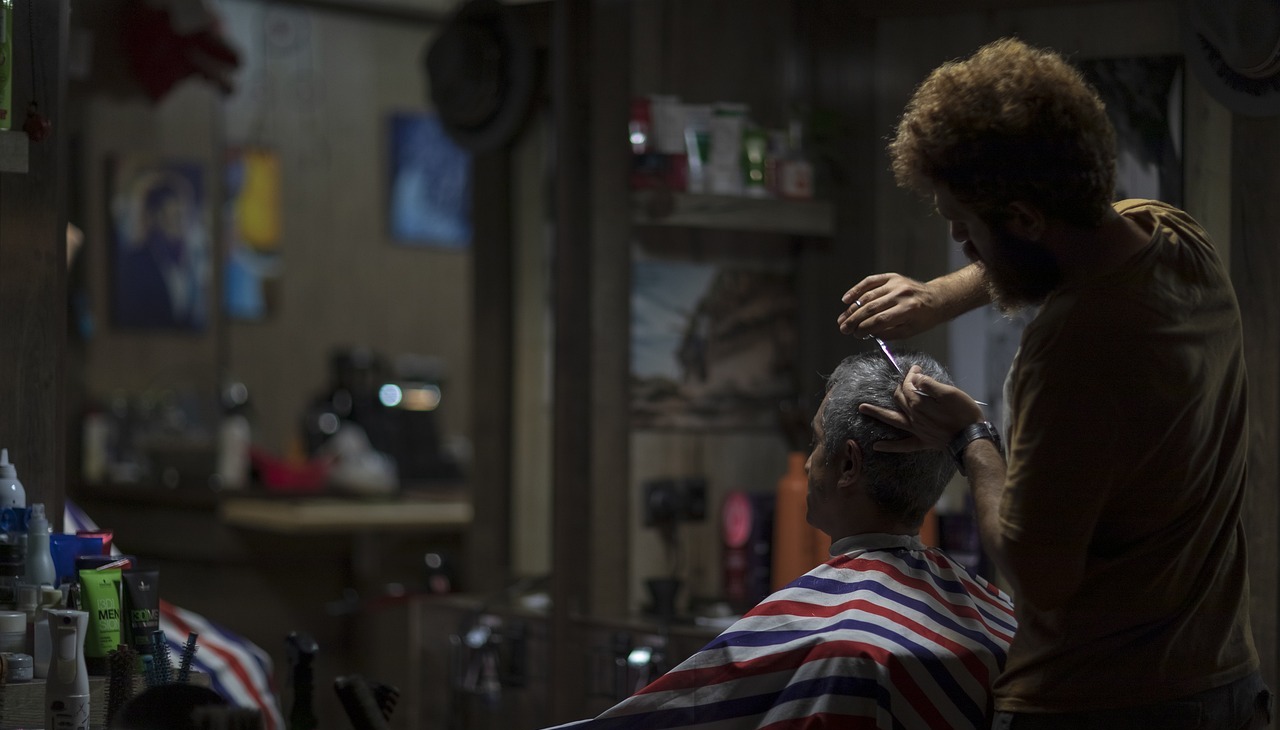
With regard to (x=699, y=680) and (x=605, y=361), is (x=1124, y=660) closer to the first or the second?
(x=699, y=680)

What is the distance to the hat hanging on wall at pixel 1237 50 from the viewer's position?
240 centimetres

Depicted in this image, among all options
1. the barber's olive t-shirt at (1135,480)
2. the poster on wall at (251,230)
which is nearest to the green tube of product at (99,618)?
the barber's olive t-shirt at (1135,480)

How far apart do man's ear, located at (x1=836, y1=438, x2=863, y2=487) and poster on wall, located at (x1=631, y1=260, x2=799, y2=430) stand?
1.24 meters

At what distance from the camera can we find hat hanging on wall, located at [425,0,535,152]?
12.4 ft

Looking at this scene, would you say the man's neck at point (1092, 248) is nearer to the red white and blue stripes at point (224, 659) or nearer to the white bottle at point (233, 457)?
the red white and blue stripes at point (224, 659)

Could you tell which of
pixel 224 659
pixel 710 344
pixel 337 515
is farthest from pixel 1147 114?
pixel 337 515

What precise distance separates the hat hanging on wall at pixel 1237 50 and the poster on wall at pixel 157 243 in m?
4.91

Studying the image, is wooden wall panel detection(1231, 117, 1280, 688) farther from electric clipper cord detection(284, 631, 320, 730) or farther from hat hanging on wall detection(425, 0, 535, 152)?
hat hanging on wall detection(425, 0, 535, 152)

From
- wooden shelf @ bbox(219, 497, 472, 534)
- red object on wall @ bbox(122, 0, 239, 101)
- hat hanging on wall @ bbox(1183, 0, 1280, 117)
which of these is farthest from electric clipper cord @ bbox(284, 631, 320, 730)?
red object on wall @ bbox(122, 0, 239, 101)

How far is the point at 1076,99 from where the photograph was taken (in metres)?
1.77

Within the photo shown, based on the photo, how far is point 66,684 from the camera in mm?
2113

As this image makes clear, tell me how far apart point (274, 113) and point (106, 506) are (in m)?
2.47

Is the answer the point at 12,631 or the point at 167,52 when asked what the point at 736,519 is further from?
the point at 167,52

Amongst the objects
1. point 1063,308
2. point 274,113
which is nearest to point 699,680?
point 1063,308
